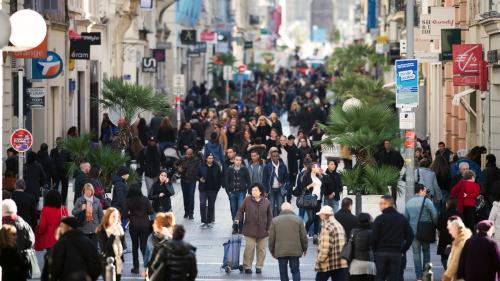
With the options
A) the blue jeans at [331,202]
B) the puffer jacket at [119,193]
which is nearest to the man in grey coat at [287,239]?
the puffer jacket at [119,193]

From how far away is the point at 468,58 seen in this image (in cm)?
3641

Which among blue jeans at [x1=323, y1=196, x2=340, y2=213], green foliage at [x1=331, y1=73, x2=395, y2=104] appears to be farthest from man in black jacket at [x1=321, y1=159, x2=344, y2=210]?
green foliage at [x1=331, y1=73, x2=395, y2=104]

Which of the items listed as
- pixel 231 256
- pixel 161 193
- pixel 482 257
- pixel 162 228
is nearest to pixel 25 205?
pixel 231 256

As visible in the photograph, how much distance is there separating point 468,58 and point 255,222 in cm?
1405

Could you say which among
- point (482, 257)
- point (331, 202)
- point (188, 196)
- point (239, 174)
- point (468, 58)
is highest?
point (468, 58)

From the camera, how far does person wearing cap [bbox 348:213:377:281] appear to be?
1966cm

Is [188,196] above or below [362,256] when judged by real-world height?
below

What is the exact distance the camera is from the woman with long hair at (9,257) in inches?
697

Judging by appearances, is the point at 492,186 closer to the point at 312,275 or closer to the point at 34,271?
the point at 312,275

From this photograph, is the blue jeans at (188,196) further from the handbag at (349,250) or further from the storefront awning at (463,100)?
the handbag at (349,250)

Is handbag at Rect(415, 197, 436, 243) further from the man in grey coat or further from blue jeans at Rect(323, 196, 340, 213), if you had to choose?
blue jeans at Rect(323, 196, 340, 213)

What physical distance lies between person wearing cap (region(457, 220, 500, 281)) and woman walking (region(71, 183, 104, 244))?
22.4 ft

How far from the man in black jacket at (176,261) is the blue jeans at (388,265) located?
11.7 feet

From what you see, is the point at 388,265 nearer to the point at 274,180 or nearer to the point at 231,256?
the point at 231,256
